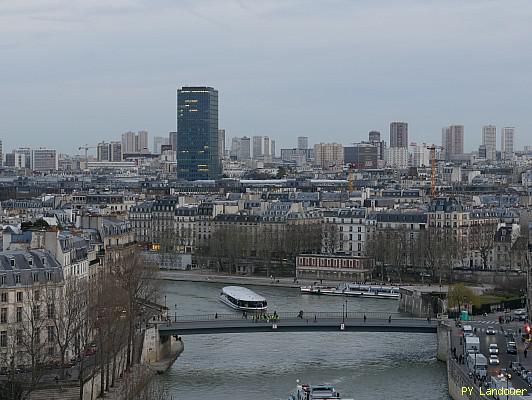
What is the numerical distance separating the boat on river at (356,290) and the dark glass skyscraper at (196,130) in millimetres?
97966

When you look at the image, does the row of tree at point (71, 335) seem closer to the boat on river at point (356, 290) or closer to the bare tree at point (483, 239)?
the boat on river at point (356, 290)

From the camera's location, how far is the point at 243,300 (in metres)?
45.0

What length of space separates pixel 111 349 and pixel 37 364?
9.36ft

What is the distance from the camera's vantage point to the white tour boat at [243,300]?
4453 cm

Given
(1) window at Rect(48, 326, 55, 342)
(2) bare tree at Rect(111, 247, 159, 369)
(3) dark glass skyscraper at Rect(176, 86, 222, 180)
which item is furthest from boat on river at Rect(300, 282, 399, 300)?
(3) dark glass skyscraper at Rect(176, 86, 222, 180)

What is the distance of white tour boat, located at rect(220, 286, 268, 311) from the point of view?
44.5m

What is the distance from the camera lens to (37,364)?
26.8 m

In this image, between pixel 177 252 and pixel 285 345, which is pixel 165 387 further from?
pixel 177 252

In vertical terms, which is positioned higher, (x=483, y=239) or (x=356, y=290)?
(x=483, y=239)

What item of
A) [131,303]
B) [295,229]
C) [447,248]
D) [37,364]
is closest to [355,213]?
[295,229]

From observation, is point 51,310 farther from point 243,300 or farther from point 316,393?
point 243,300

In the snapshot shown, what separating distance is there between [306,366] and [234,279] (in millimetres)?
23939

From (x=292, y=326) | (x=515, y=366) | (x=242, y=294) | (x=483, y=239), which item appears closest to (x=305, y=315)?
(x=242, y=294)

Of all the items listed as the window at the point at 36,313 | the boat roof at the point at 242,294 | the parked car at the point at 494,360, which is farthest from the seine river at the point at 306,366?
the boat roof at the point at 242,294
